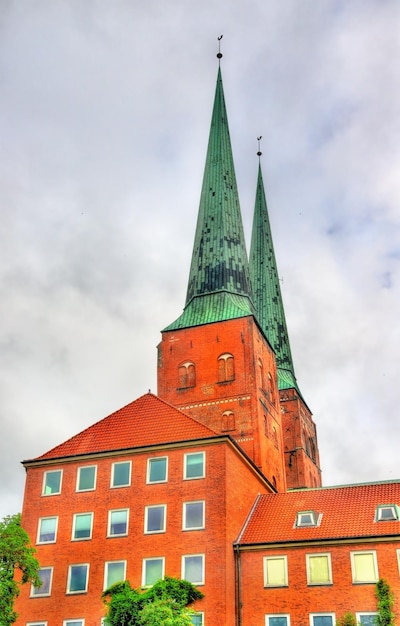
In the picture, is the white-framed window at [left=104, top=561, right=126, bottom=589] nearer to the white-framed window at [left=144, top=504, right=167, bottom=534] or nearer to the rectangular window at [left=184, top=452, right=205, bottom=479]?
the white-framed window at [left=144, top=504, right=167, bottom=534]

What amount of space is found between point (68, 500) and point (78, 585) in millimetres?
4322

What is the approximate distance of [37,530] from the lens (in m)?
38.9

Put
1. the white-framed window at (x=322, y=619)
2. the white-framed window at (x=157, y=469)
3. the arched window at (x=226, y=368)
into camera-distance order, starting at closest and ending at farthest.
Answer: the white-framed window at (x=322, y=619), the white-framed window at (x=157, y=469), the arched window at (x=226, y=368)

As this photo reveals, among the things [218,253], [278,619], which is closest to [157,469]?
[278,619]

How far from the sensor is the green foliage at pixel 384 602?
32281 mm

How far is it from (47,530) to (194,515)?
7843mm

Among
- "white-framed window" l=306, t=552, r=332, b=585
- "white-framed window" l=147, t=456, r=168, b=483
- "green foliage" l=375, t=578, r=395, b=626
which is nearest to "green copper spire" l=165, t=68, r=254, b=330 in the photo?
"white-framed window" l=147, t=456, r=168, b=483

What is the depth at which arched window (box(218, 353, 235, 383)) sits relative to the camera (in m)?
53.8

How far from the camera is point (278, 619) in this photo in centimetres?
3444

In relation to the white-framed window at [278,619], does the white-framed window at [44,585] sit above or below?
above

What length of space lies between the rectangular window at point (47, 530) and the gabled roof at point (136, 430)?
10.7 feet

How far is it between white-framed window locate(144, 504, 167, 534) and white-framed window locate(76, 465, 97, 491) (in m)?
3.44

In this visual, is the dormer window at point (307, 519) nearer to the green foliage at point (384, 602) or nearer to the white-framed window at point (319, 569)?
the white-framed window at point (319, 569)

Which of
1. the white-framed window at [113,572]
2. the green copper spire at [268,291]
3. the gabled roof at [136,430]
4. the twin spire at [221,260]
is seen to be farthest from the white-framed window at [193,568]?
the green copper spire at [268,291]
